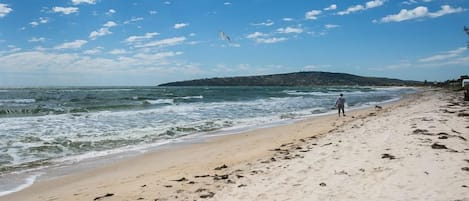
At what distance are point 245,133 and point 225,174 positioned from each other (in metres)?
7.97

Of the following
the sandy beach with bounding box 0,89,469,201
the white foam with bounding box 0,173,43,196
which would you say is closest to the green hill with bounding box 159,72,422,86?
the sandy beach with bounding box 0,89,469,201

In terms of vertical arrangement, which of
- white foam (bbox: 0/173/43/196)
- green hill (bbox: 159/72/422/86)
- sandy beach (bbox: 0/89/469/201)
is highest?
green hill (bbox: 159/72/422/86)

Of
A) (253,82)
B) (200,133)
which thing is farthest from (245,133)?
(253,82)

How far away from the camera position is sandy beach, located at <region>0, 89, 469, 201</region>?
583cm

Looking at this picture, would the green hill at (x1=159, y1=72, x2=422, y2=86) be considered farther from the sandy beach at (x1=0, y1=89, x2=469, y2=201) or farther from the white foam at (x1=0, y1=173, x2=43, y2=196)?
the white foam at (x1=0, y1=173, x2=43, y2=196)

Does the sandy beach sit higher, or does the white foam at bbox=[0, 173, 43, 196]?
the sandy beach

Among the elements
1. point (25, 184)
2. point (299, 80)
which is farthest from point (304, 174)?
point (299, 80)

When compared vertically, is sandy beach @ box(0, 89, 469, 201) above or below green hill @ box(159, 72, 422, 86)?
below

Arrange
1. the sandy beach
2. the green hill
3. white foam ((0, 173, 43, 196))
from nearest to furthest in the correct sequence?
the sandy beach → white foam ((0, 173, 43, 196)) → the green hill

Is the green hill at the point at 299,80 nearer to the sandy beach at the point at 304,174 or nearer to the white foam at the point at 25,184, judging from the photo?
the sandy beach at the point at 304,174

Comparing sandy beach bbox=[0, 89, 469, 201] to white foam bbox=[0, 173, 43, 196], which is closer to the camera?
sandy beach bbox=[0, 89, 469, 201]

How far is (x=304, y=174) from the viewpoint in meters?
6.89

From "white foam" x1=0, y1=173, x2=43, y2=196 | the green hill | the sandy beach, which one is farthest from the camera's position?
the green hill

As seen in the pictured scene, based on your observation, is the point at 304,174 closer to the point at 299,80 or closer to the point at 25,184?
the point at 25,184
